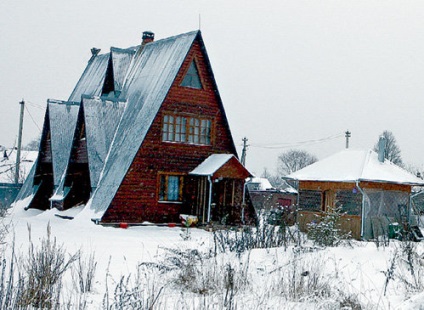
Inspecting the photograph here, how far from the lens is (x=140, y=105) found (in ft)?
82.2

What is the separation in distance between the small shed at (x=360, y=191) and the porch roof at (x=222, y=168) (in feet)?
10.7

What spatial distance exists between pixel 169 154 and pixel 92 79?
1003 centimetres

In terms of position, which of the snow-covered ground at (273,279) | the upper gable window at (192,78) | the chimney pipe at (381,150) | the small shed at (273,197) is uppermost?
the upper gable window at (192,78)

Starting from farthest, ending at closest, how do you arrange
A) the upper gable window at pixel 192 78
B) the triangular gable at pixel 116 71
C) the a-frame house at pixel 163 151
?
1. the triangular gable at pixel 116 71
2. the upper gable window at pixel 192 78
3. the a-frame house at pixel 163 151

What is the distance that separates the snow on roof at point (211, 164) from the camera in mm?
23516

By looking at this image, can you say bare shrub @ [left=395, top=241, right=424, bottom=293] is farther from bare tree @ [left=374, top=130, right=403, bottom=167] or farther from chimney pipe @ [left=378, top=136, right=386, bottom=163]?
bare tree @ [left=374, top=130, right=403, bottom=167]

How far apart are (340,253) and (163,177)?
1339 centimetres

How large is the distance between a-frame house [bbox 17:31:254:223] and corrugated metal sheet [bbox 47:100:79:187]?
114cm

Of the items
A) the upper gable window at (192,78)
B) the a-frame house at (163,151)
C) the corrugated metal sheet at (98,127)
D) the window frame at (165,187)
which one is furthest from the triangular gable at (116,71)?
the window frame at (165,187)

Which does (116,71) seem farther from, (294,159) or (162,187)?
(294,159)

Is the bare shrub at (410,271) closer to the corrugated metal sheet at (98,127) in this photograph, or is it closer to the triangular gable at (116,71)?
the corrugated metal sheet at (98,127)

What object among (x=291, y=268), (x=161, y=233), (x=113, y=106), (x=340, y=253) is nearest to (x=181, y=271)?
(x=291, y=268)

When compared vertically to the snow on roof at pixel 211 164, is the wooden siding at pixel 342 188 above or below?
below

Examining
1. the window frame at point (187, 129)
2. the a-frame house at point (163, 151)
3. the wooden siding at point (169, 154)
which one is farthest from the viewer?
the window frame at point (187, 129)
